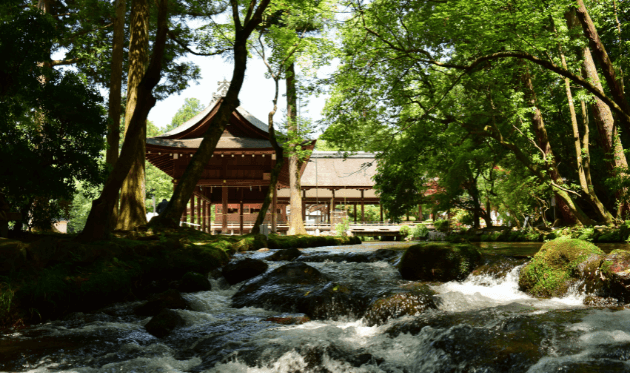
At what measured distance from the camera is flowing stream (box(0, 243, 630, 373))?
3.82m

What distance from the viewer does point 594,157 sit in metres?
15.6

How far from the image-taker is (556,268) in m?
6.41

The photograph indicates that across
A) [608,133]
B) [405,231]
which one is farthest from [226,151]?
[405,231]

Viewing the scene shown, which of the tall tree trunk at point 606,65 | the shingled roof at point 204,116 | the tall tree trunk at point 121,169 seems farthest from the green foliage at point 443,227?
the tall tree trunk at point 121,169

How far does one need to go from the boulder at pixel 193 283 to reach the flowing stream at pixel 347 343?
117 centimetres

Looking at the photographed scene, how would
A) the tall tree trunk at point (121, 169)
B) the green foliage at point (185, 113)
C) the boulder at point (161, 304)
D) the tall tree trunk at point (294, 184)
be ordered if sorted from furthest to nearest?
the green foliage at point (185, 113), the tall tree trunk at point (294, 184), the tall tree trunk at point (121, 169), the boulder at point (161, 304)

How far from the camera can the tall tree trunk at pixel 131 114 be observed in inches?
410

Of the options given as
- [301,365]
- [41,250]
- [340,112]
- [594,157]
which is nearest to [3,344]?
[41,250]

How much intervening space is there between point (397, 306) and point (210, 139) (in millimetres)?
5476

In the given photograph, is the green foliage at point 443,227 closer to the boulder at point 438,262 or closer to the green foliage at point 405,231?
the green foliage at point 405,231

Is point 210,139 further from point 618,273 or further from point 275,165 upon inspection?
point 618,273

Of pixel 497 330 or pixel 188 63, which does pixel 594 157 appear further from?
pixel 188 63

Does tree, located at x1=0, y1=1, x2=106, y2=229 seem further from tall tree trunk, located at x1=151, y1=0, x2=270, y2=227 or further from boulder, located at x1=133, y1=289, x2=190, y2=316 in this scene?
boulder, located at x1=133, y1=289, x2=190, y2=316

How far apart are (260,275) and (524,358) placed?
4969mm
